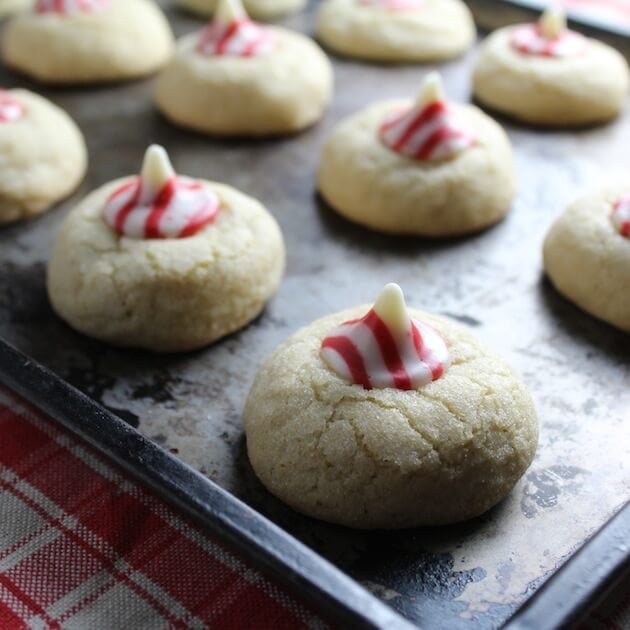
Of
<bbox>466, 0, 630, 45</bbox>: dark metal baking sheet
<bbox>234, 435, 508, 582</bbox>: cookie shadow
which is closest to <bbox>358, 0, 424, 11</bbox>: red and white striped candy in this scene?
<bbox>466, 0, 630, 45</bbox>: dark metal baking sheet

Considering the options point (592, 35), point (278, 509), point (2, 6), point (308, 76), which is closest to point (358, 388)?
point (278, 509)

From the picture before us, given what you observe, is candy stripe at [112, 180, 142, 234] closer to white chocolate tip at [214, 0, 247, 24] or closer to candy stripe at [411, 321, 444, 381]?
candy stripe at [411, 321, 444, 381]

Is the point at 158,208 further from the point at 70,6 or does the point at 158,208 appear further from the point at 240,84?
the point at 70,6

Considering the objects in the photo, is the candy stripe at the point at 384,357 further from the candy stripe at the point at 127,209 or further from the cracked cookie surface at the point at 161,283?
the candy stripe at the point at 127,209

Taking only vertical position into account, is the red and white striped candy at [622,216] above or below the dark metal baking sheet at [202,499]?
above

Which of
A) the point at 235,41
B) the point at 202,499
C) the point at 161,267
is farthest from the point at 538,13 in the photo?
the point at 202,499

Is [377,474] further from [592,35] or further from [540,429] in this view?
[592,35]

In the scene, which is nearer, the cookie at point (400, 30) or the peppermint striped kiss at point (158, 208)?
the peppermint striped kiss at point (158, 208)

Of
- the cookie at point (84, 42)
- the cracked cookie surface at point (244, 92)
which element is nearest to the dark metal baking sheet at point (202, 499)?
the cracked cookie surface at point (244, 92)
